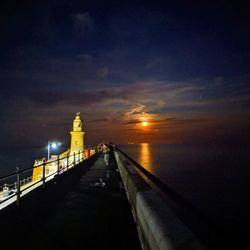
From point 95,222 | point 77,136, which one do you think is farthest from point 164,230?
point 77,136

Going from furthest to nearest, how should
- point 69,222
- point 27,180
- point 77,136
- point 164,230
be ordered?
point 77,136
point 27,180
point 69,222
point 164,230

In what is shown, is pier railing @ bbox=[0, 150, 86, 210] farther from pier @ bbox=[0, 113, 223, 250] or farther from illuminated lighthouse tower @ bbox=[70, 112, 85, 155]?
illuminated lighthouse tower @ bbox=[70, 112, 85, 155]

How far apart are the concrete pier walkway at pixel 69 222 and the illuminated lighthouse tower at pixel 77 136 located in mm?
32882

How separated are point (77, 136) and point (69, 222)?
120 ft

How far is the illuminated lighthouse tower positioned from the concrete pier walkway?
108 ft

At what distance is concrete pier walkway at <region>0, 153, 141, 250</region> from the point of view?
4.01 metres

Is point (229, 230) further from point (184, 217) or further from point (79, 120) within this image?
point (79, 120)

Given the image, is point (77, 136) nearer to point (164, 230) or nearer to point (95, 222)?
point (95, 222)

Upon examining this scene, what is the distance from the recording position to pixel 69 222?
5008 millimetres

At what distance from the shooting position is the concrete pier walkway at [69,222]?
401 cm

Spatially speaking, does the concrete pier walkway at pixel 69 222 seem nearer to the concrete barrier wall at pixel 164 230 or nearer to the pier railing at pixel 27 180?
the pier railing at pixel 27 180

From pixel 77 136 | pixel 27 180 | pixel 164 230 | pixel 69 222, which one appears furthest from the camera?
pixel 77 136

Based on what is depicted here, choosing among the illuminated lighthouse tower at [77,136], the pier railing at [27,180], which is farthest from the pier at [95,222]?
the illuminated lighthouse tower at [77,136]

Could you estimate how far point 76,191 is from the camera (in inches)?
322
